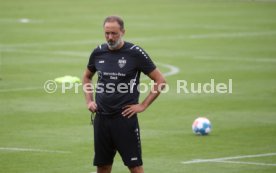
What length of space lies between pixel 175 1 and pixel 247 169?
167 ft

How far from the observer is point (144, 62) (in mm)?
11812

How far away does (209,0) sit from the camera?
64.9 metres

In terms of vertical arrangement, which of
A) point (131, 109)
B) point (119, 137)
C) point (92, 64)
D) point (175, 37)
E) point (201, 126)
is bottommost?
point (201, 126)

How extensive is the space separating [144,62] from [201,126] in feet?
20.0

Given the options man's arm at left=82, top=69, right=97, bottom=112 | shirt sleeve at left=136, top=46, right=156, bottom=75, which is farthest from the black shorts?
shirt sleeve at left=136, top=46, right=156, bottom=75

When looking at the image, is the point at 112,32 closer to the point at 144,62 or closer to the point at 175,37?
the point at 144,62

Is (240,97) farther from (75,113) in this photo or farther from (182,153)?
(182,153)

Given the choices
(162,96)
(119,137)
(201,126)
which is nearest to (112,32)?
(119,137)

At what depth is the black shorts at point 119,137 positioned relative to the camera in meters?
11.8

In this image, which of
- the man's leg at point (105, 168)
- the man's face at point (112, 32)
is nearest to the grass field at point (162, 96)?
the man's leg at point (105, 168)

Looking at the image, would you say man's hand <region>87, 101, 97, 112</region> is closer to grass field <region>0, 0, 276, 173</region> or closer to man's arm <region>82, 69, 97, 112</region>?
man's arm <region>82, 69, 97, 112</region>

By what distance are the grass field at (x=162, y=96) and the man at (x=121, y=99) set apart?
8.96 ft

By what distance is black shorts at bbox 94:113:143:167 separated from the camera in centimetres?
1180

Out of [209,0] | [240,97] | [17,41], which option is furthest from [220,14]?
[240,97]
